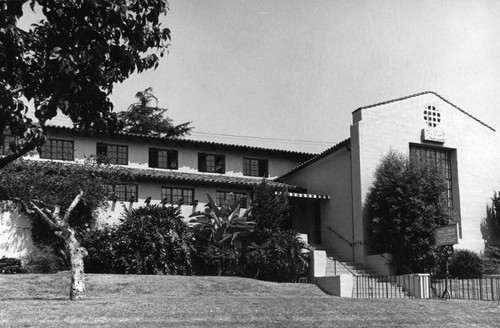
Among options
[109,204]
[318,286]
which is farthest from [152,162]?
[318,286]

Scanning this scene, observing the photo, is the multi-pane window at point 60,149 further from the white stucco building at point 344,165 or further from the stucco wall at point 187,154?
the stucco wall at point 187,154

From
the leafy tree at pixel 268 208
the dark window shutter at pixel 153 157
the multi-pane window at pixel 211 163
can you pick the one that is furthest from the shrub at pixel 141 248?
the multi-pane window at pixel 211 163

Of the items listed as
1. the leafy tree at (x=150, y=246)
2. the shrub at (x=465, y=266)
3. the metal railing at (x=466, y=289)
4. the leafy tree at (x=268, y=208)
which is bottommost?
the metal railing at (x=466, y=289)

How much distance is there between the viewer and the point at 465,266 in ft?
95.1

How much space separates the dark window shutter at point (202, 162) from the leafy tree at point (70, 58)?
25.0 m

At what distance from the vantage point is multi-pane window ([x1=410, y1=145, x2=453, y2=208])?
32.6 metres

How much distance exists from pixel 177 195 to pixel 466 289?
578 inches

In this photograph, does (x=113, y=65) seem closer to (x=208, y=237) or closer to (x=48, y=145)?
Result: (x=208, y=237)

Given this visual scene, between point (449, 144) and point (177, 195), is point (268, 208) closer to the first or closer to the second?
point (177, 195)

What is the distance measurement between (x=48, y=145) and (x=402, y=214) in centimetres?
1743

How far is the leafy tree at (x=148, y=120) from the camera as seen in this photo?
52125 mm

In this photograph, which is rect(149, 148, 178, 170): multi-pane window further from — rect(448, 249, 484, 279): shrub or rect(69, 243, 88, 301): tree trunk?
rect(69, 243, 88, 301): tree trunk

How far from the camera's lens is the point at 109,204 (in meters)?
30.5

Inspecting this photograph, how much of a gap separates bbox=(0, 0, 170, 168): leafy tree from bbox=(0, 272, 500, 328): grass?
5.63 metres
